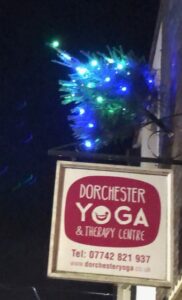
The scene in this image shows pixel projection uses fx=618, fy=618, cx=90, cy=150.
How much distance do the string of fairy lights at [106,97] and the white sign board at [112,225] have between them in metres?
1.01

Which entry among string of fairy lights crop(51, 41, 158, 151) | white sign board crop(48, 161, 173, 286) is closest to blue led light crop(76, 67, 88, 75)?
string of fairy lights crop(51, 41, 158, 151)

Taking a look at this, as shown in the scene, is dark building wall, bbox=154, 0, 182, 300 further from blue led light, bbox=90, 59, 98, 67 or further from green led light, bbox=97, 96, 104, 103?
blue led light, bbox=90, 59, 98, 67

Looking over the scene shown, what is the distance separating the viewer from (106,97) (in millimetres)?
5719

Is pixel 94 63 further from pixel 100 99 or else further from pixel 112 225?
pixel 112 225

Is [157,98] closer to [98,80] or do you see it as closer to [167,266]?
[98,80]

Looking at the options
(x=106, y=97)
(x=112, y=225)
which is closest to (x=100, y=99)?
(x=106, y=97)

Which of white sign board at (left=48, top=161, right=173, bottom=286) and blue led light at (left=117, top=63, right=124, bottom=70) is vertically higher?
blue led light at (left=117, top=63, right=124, bottom=70)

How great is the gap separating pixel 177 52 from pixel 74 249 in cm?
251

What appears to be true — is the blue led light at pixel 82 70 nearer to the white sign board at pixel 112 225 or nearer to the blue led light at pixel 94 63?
the blue led light at pixel 94 63

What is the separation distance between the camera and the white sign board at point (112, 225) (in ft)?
14.4

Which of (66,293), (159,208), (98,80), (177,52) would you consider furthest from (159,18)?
(66,293)

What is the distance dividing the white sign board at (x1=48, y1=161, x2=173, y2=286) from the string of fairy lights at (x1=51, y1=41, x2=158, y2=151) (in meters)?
1.01

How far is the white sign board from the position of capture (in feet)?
14.4

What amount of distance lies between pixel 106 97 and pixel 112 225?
158 cm
